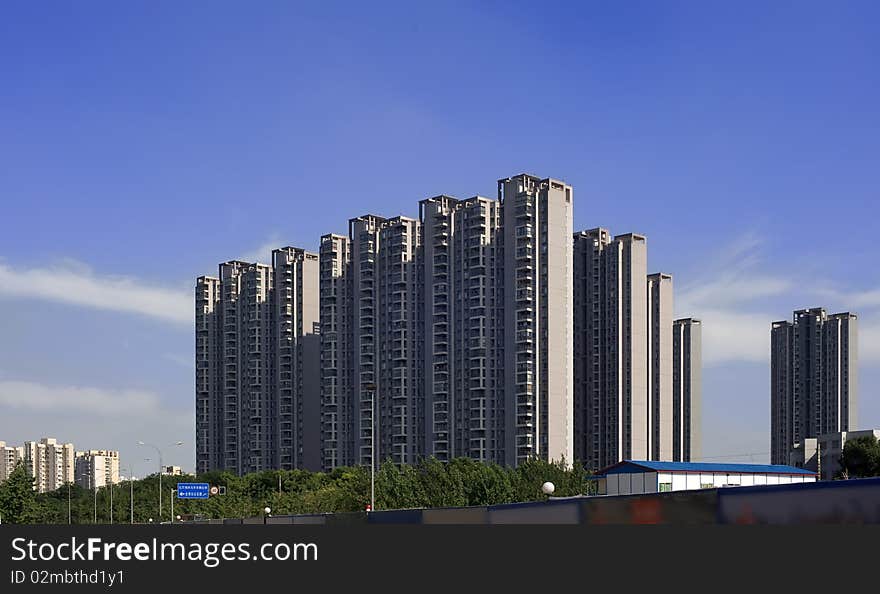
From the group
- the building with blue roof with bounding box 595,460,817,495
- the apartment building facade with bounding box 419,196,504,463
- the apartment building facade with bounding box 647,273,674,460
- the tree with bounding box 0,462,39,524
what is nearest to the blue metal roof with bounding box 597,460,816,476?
the building with blue roof with bounding box 595,460,817,495

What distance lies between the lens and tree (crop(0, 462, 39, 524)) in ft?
279

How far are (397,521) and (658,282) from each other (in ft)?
333

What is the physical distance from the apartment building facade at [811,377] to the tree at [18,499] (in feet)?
346

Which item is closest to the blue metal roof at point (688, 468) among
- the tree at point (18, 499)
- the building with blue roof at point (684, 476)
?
the building with blue roof at point (684, 476)

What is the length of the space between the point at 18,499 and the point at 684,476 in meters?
52.2

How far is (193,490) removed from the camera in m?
86.6

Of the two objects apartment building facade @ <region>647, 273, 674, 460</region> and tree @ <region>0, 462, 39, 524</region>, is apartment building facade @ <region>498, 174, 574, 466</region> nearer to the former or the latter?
apartment building facade @ <region>647, 273, 674, 460</region>

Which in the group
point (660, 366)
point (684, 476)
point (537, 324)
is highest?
point (537, 324)

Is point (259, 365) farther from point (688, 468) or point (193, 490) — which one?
point (688, 468)

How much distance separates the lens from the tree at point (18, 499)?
85125 millimetres

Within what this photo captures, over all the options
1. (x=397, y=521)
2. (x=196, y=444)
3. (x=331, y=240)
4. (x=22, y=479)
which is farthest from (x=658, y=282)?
(x=397, y=521)

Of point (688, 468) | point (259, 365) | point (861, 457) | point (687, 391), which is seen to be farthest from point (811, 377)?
point (688, 468)

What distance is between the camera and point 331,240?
424 feet

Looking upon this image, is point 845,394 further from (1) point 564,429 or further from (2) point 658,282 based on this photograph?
(1) point 564,429
